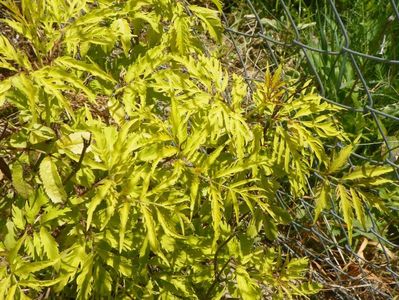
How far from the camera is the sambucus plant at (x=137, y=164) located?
1305 millimetres

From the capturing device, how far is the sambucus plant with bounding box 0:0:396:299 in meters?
1.30

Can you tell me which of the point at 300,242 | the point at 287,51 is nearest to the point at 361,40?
the point at 287,51

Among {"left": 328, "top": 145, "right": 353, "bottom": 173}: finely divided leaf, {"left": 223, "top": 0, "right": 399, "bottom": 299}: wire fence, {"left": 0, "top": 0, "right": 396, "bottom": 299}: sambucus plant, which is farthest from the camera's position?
{"left": 223, "top": 0, "right": 399, "bottom": 299}: wire fence

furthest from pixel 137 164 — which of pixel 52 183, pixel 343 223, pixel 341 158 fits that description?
pixel 343 223

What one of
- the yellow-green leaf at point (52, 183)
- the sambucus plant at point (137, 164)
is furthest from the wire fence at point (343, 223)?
the yellow-green leaf at point (52, 183)

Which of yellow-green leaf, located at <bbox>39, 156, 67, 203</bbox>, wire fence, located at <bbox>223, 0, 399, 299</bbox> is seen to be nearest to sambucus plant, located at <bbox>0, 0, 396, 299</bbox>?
yellow-green leaf, located at <bbox>39, 156, 67, 203</bbox>

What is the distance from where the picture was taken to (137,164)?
147cm

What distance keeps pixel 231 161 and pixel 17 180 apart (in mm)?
539

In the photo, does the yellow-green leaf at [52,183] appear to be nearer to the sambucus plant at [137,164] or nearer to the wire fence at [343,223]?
the sambucus plant at [137,164]

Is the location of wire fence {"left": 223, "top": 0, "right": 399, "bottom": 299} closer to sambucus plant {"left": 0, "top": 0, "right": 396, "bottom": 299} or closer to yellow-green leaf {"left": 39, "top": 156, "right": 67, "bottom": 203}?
sambucus plant {"left": 0, "top": 0, "right": 396, "bottom": 299}

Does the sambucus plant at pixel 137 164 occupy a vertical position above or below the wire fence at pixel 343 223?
above

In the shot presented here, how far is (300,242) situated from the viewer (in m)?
2.27

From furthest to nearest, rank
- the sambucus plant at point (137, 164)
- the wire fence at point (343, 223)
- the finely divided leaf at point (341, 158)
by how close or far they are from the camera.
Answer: the wire fence at point (343, 223), the finely divided leaf at point (341, 158), the sambucus plant at point (137, 164)

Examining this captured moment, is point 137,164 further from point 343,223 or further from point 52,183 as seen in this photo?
point 343,223
